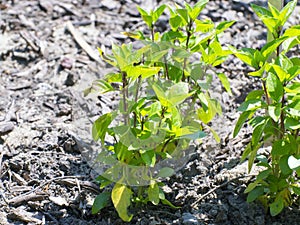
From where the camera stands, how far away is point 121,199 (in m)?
2.47

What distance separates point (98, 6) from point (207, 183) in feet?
6.16

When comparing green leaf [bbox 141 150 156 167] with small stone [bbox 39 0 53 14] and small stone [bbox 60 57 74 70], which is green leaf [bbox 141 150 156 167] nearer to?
small stone [bbox 60 57 74 70]

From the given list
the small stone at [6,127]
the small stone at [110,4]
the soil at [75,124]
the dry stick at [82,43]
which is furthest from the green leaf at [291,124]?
the small stone at [110,4]

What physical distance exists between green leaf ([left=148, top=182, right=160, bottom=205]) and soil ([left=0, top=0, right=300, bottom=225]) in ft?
0.53

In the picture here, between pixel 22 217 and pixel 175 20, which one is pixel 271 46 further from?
pixel 22 217

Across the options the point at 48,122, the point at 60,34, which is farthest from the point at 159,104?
the point at 60,34

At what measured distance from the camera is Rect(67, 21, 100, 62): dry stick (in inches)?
148

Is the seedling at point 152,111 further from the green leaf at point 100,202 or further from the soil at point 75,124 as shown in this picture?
the soil at point 75,124

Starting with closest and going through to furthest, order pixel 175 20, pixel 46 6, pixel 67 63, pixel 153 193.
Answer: pixel 153 193, pixel 175 20, pixel 67 63, pixel 46 6

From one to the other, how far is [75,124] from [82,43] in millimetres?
825

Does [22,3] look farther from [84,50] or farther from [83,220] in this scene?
[83,220]

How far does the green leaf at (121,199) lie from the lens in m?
2.47

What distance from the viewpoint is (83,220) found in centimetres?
267

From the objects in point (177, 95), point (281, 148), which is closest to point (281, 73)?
point (281, 148)
